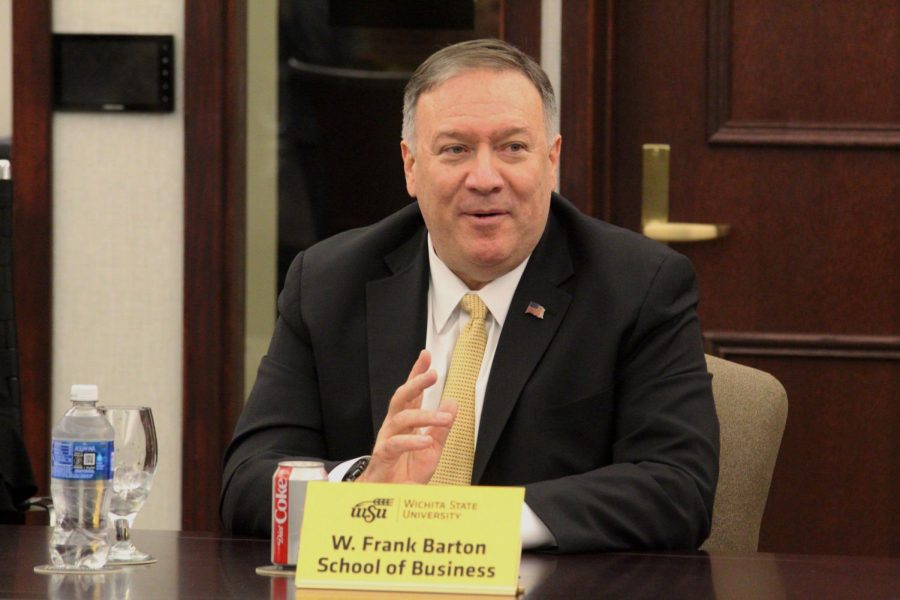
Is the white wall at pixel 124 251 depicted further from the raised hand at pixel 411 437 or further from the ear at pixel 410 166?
the raised hand at pixel 411 437

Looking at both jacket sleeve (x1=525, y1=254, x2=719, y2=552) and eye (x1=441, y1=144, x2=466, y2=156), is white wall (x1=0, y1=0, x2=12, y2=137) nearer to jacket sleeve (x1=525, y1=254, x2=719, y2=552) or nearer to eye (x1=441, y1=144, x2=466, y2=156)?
eye (x1=441, y1=144, x2=466, y2=156)

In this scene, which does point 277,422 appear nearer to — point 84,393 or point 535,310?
point 535,310

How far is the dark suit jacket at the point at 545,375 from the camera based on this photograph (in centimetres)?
205

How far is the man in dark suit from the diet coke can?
13.4 inches

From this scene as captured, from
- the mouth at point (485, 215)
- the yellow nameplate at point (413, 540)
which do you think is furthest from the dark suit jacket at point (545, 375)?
the yellow nameplate at point (413, 540)

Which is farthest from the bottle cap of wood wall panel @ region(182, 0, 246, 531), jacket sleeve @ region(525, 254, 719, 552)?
wood wall panel @ region(182, 0, 246, 531)

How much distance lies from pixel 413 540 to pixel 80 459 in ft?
1.37

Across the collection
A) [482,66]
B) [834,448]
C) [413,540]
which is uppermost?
[482,66]

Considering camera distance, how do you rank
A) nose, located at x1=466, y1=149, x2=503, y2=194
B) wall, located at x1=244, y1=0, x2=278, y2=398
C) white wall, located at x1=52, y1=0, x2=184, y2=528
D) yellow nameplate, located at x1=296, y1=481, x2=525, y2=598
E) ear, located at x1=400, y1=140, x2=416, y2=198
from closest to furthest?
yellow nameplate, located at x1=296, y1=481, x2=525, y2=598 < nose, located at x1=466, y1=149, x2=503, y2=194 < ear, located at x1=400, y1=140, x2=416, y2=198 < white wall, located at x1=52, y1=0, x2=184, y2=528 < wall, located at x1=244, y1=0, x2=278, y2=398

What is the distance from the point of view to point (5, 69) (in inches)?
146

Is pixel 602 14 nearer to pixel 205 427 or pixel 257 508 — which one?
pixel 205 427

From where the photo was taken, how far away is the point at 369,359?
224 cm

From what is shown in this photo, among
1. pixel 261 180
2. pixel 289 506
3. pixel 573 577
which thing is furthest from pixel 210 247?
pixel 573 577

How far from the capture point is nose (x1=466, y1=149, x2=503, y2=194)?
216 cm
